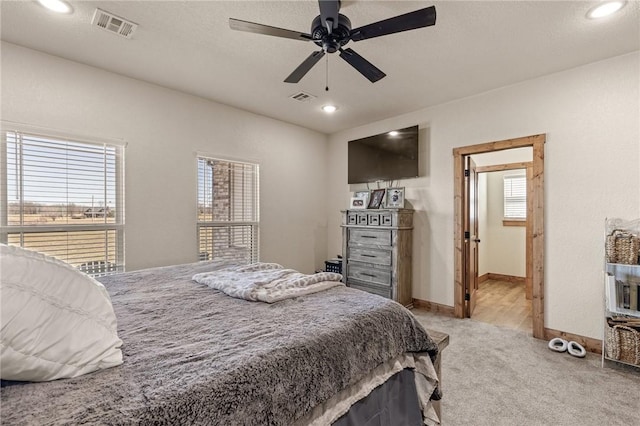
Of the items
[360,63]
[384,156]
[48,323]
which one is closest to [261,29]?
[360,63]

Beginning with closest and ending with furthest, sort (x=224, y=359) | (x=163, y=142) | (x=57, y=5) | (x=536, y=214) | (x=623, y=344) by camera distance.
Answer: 1. (x=224, y=359)
2. (x=57, y=5)
3. (x=623, y=344)
4. (x=536, y=214)
5. (x=163, y=142)

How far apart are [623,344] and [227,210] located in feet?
13.6

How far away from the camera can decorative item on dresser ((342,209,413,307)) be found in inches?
151

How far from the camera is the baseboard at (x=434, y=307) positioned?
3766mm

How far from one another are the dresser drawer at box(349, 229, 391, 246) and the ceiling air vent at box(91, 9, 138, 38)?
324 centimetres

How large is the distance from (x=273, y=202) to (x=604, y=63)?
3.93 meters

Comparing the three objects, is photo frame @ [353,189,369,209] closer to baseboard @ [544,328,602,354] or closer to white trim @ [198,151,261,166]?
white trim @ [198,151,261,166]

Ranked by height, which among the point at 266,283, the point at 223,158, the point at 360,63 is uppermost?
the point at 360,63

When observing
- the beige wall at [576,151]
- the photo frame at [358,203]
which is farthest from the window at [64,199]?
the beige wall at [576,151]

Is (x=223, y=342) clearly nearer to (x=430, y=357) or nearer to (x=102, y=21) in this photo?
(x=430, y=357)

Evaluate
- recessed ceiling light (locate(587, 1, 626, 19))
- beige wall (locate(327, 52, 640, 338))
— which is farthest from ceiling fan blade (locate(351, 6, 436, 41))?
beige wall (locate(327, 52, 640, 338))

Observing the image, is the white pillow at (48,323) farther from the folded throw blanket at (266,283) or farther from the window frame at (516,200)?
the window frame at (516,200)

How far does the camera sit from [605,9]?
6.75 feet

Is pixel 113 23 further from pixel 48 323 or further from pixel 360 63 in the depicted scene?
pixel 48 323
